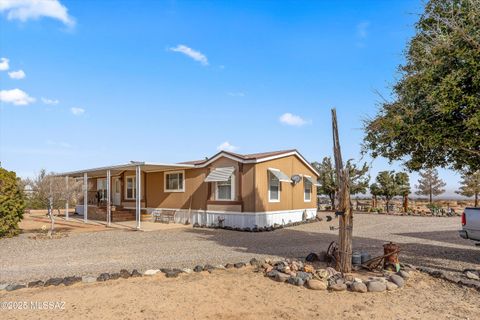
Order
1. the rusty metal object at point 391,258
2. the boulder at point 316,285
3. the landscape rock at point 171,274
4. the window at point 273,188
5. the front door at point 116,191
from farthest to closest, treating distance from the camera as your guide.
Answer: the front door at point 116,191 → the window at point 273,188 → the rusty metal object at point 391,258 → the landscape rock at point 171,274 → the boulder at point 316,285

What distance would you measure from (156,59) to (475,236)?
1348 centimetres

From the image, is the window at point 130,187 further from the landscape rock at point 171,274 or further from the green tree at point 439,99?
the green tree at point 439,99

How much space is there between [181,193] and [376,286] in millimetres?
14405

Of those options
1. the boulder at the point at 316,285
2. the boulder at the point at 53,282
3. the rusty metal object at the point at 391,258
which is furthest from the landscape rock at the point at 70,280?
the rusty metal object at the point at 391,258

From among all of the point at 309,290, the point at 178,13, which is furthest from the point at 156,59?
the point at 309,290

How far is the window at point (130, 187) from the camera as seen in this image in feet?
74.1

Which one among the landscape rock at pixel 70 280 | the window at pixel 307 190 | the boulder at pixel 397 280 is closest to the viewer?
the boulder at pixel 397 280

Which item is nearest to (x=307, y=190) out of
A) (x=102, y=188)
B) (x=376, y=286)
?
(x=102, y=188)

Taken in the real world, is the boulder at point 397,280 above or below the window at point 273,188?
Answer: below

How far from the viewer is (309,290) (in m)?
6.18

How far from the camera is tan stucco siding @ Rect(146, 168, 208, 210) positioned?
18469 millimetres

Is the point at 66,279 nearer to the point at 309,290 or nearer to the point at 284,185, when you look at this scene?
the point at 309,290

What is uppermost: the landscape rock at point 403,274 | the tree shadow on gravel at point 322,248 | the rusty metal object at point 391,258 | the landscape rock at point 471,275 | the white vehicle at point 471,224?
the white vehicle at point 471,224

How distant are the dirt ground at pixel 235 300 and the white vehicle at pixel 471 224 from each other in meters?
3.30
